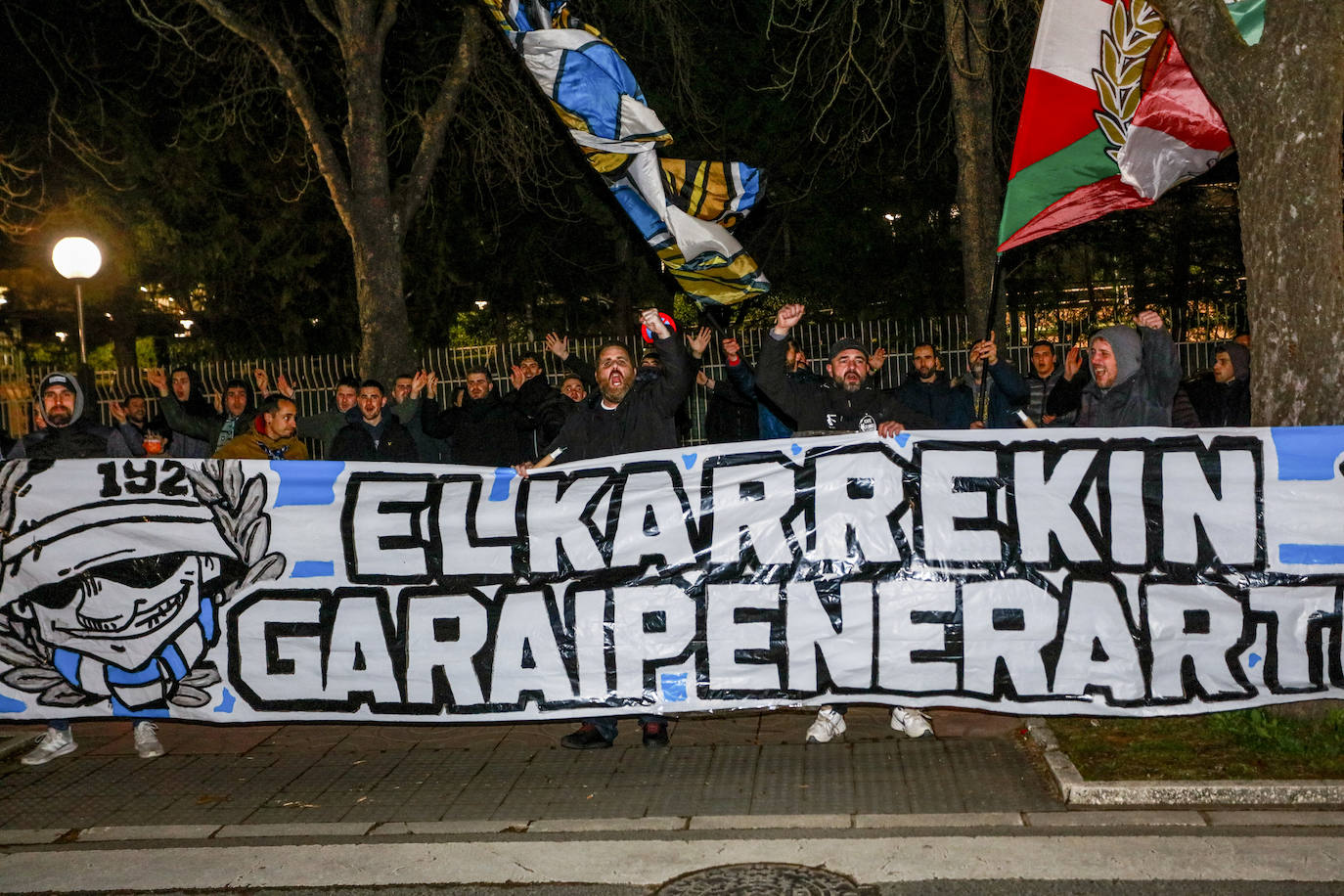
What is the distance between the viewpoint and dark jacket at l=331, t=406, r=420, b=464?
786 cm

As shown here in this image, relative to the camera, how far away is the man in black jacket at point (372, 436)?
7.88 metres

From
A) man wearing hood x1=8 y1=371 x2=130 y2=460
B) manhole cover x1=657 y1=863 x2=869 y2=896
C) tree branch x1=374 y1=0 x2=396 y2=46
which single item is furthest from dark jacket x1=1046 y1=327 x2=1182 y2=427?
tree branch x1=374 y1=0 x2=396 y2=46

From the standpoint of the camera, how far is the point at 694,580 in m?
6.22

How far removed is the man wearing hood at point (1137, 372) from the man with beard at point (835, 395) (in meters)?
0.94

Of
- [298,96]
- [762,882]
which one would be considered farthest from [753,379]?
[298,96]

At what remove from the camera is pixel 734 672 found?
6109mm

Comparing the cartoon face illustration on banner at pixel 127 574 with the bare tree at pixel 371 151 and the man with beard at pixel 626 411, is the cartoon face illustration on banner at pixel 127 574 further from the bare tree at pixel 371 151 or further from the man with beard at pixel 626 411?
the bare tree at pixel 371 151

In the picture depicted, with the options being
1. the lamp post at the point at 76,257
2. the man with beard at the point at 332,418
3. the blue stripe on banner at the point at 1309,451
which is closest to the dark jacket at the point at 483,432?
the man with beard at the point at 332,418

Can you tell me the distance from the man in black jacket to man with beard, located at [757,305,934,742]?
8.22 feet

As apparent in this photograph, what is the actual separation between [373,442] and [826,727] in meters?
3.44

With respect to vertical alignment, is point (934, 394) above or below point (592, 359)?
below

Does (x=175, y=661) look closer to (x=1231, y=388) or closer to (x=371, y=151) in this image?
(x=1231, y=388)

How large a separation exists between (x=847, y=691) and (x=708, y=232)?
2628mm

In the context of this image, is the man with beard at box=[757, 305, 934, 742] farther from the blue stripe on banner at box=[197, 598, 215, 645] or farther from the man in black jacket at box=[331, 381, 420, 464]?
the blue stripe on banner at box=[197, 598, 215, 645]
